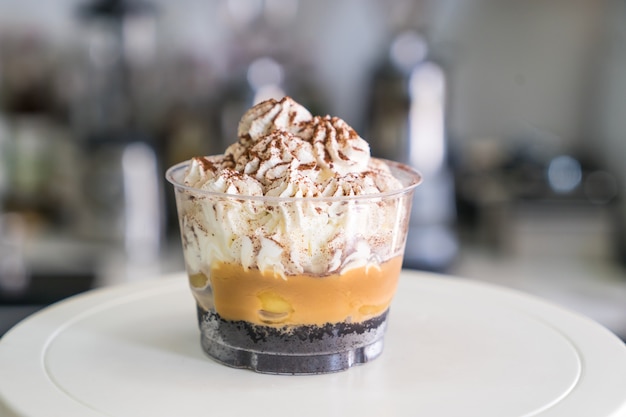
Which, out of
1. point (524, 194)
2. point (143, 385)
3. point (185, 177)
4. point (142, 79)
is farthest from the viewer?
point (142, 79)

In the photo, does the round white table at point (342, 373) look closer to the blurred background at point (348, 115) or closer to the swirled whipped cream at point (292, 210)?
the swirled whipped cream at point (292, 210)

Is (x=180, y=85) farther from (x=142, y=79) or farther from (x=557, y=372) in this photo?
(x=557, y=372)

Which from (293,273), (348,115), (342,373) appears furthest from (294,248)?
(348,115)

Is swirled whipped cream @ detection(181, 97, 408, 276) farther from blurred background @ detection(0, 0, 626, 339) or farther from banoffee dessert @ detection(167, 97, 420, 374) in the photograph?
blurred background @ detection(0, 0, 626, 339)

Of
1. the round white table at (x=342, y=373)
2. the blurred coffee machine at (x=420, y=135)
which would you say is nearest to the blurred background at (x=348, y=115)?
the blurred coffee machine at (x=420, y=135)

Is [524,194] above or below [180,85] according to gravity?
below

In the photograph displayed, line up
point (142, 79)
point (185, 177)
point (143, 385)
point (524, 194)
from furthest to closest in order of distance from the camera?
point (142, 79) < point (524, 194) < point (185, 177) < point (143, 385)

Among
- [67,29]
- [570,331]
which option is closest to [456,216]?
[67,29]

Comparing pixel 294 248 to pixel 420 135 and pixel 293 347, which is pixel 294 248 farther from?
pixel 420 135
